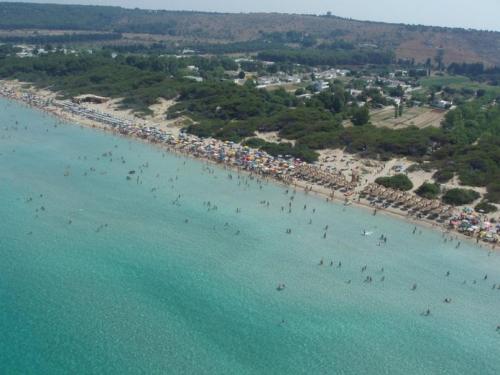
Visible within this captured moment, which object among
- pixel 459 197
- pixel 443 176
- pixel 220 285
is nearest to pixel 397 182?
pixel 459 197

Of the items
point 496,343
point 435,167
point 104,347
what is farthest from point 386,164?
point 104,347

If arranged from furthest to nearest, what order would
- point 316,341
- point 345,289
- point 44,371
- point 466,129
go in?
point 466,129, point 345,289, point 316,341, point 44,371

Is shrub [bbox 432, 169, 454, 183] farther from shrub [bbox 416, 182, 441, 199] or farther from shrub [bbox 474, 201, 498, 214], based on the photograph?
shrub [bbox 474, 201, 498, 214]

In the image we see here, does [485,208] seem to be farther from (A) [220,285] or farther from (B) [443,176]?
(A) [220,285]

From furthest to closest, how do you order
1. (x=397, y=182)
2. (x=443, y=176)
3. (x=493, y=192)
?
(x=443, y=176) < (x=397, y=182) < (x=493, y=192)

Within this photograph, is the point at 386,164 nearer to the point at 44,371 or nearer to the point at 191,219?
the point at 191,219

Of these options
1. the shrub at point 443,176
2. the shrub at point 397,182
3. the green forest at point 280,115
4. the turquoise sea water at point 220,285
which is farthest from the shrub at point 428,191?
the turquoise sea water at point 220,285

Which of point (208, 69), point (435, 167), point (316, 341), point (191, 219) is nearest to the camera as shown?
point (316, 341)
